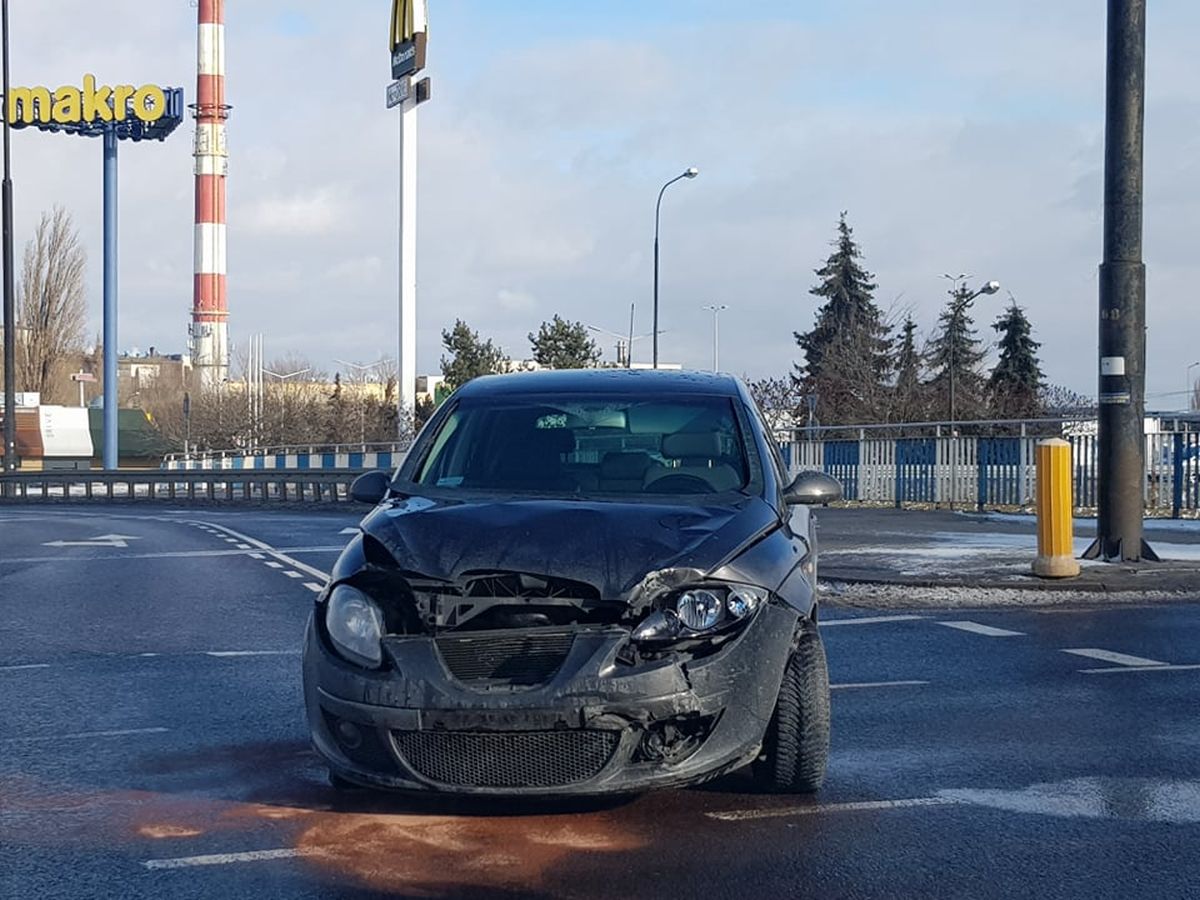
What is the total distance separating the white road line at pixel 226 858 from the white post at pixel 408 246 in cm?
4291

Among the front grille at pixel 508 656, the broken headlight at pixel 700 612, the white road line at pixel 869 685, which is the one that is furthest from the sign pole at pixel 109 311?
the broken headlight at pixel 700 612

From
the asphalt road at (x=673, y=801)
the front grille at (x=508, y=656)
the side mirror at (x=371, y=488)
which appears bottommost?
the asphalt road at (x=673, y=801)

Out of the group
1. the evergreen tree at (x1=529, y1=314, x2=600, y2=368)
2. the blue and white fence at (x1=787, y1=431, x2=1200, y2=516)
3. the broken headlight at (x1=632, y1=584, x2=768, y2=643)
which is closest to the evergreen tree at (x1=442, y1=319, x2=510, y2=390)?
the evergreen tree at (x1=529, y1=314, x2=600, y2=368)

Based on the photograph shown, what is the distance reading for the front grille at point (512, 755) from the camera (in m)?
4.91

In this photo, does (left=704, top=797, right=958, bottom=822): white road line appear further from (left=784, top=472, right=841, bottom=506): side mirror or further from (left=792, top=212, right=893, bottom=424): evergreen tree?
(left=792, top=212, right=893, bottom=424): evergreen tree

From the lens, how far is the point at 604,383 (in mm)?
7074

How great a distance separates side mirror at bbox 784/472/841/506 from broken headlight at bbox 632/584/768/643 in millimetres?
1254

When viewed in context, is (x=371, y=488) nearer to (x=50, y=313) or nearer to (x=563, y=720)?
(x=563, y=720)

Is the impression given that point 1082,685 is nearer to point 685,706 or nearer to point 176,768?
point 685,706

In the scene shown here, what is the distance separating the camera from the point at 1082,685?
26.5 ft

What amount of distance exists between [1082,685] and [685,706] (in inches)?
153

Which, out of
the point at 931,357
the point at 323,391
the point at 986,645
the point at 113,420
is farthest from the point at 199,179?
the point at 986,645

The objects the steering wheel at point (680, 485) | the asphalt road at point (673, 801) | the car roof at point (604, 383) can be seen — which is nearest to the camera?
the asphalt road at point (673, 801)

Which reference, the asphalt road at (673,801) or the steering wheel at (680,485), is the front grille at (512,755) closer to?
the asphalt road at (673,801)
